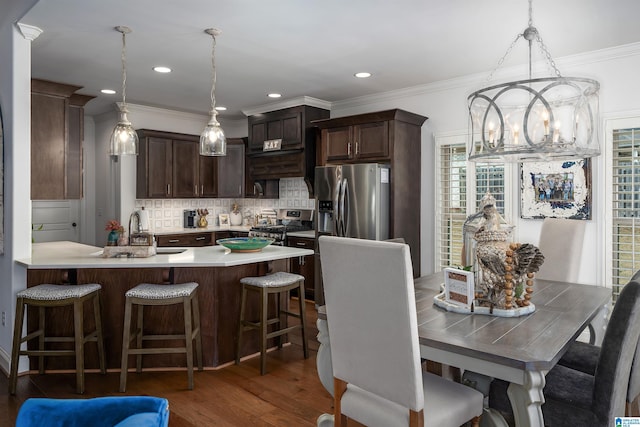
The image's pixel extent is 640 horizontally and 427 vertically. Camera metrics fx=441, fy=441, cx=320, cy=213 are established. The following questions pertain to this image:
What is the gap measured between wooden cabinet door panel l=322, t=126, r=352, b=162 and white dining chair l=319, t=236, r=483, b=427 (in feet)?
11.2

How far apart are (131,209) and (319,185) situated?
2.72 meters

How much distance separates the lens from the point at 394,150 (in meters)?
4.75

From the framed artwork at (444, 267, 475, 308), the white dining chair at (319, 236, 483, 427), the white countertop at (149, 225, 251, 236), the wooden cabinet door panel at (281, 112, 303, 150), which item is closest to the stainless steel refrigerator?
the wooden cabinet door panel at (281, 112, 303, 150)

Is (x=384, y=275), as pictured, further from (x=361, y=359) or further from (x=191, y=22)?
(x=191, y=22)

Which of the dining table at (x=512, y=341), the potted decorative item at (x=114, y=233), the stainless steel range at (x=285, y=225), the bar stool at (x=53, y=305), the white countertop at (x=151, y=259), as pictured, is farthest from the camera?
the stainless steel range at (x=285, y=225)

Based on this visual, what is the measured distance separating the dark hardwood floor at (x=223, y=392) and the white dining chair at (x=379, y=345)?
875mm

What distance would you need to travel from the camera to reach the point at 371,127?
16.2 feet

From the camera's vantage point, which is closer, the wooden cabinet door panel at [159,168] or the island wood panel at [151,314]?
the island wood panel at [151,314]

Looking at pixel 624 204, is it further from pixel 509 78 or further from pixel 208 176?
pixel 208 176

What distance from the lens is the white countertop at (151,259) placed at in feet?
10.2

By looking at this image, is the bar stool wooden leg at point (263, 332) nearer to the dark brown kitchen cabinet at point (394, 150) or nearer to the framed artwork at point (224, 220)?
the dark brown kitchen cabinet at point (394, 150)

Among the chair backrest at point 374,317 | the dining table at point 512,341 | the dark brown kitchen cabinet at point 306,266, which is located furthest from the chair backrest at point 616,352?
the dark brown kitchen cabinet at point 306,266

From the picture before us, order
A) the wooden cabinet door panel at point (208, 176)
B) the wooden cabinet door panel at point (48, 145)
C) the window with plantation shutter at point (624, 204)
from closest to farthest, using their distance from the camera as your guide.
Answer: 1. the window with plantation shutter at point (624, 204)
2. the wooden cabinet door panel at point (48, 145)
3. the wooden cabinet door panel at point (208, 176)

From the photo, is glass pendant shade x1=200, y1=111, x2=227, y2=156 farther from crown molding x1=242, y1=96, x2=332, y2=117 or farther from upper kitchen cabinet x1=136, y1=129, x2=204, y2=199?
upper kitchen cabinet x1=136, y1=129, x2=204, y2=199
